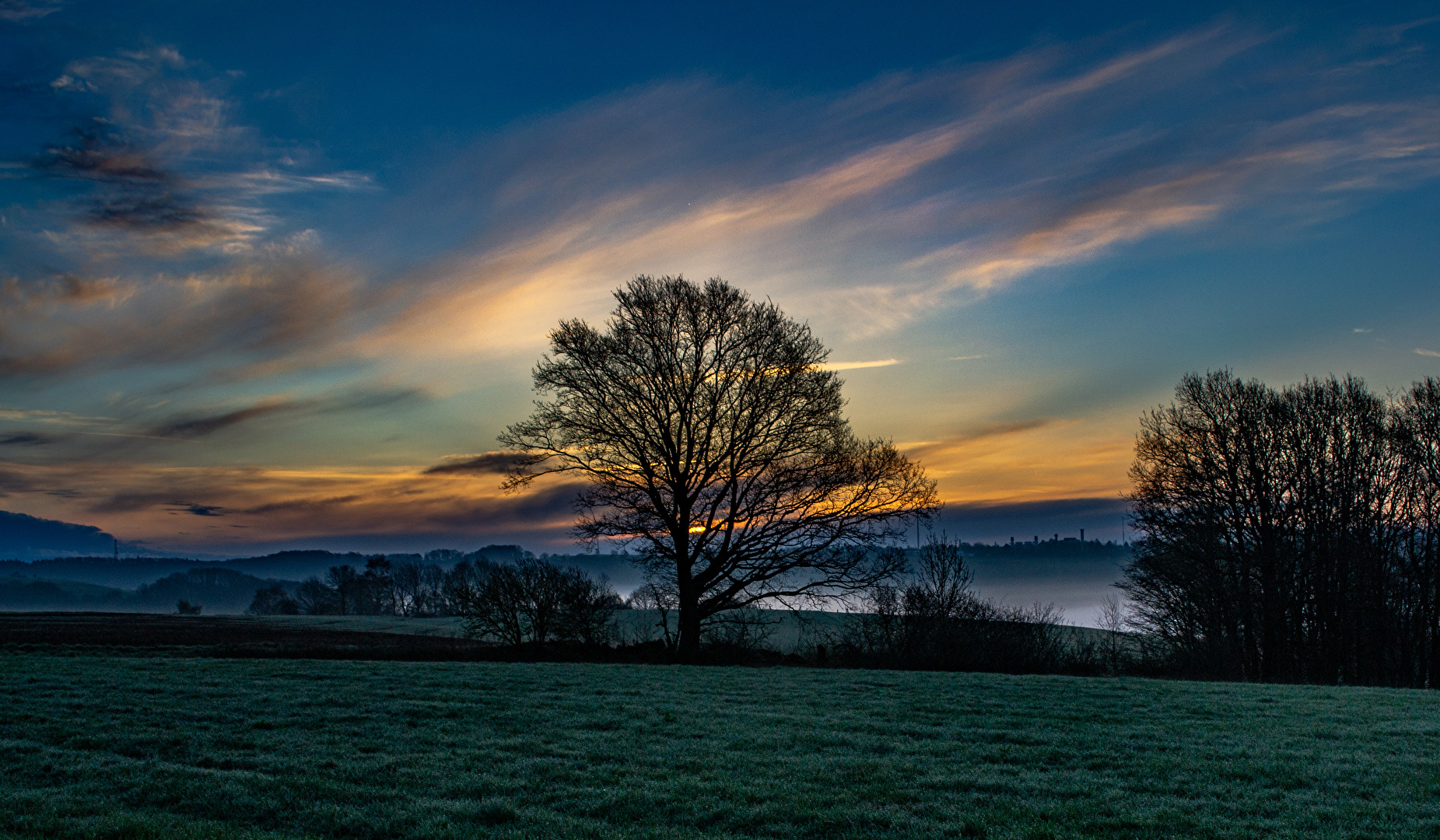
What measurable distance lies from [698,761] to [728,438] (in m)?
18.8

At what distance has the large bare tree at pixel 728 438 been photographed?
27.5 meters

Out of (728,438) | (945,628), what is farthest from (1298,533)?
(728,438)

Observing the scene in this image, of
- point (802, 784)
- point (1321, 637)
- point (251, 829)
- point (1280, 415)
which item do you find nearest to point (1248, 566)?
point (1321, 637)

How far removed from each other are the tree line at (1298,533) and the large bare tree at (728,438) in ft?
56.5

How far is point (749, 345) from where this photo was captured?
27.8m

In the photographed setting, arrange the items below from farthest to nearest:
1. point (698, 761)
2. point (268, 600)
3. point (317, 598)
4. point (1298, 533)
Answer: point (317, 598) → point (268, 600) → point (1298, 533) → point (698, 761)

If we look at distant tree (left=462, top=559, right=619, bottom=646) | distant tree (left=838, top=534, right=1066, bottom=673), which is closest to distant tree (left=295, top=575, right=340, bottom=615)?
distant tree (left=462, top=559, right=619, bottom=646)

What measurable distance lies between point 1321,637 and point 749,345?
101ft

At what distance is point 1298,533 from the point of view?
36375 millimetres

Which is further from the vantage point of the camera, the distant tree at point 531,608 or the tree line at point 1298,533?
the tree line at point 1298,533

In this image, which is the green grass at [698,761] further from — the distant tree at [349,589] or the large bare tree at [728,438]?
→ the distant tree at [349,589]

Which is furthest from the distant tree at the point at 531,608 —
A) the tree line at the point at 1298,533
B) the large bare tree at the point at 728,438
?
the tree line at the point at 1298,533

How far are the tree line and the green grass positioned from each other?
20689mm

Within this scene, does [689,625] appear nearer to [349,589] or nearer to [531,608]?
[531,608]
